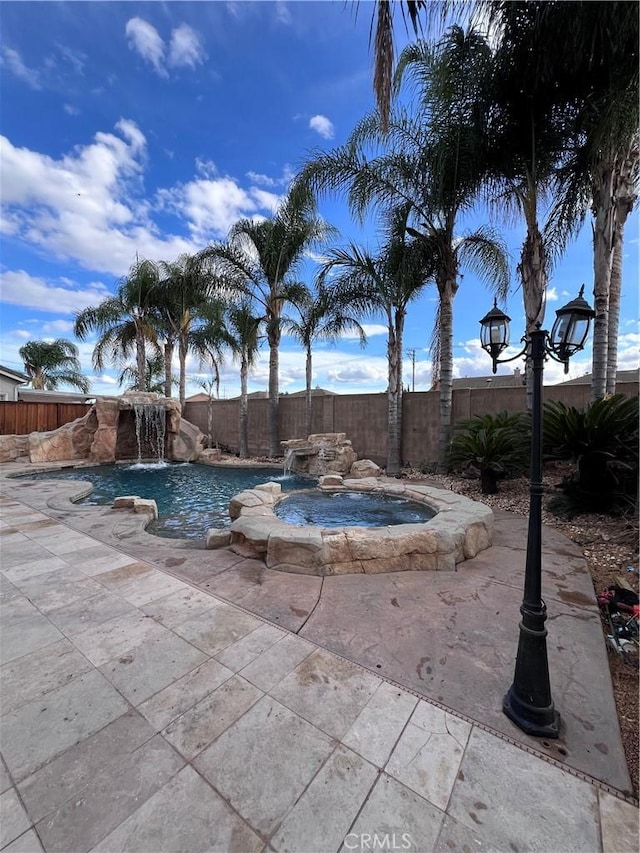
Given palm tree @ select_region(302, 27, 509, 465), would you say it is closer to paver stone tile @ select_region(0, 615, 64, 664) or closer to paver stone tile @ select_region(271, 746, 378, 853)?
paver stone tile @ select_region(271, 746, 378, 853)

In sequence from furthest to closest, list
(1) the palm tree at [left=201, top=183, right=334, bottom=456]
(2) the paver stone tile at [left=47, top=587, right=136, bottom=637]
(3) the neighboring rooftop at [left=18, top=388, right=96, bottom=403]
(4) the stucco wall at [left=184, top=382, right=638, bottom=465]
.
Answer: (3) the neighboring rooftop at [left=18, top=388, right=96, bottom=403], (1) the palm tree at [left=201, top=183, right=334, bottom=456], (4) the stucco wall at [left=184, top=382, right=638, bottom=465], (2) the paver stone tile at [left=47, top=587, right=136, bottom=637]

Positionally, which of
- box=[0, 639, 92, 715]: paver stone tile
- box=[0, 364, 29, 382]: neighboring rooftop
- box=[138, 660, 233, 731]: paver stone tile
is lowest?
box=[0, 639, 92, 715]: paver stone tile

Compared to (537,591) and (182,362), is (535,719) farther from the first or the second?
(182,362)

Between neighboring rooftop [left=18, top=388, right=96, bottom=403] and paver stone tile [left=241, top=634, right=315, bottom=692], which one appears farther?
neighboring rooftop [left=18, top=388, right=96, bottom=403]

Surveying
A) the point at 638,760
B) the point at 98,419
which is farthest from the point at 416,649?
the point at 98,419

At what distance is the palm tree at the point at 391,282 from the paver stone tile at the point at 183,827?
8.51 m

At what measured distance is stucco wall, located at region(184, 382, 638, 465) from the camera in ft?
28.1

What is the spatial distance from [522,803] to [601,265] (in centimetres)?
793

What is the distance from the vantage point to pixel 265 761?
1524mm

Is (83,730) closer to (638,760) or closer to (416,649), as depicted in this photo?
(416,649)

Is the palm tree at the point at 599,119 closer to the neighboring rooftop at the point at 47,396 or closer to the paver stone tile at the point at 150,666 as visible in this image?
the paver stone tile at the point at 150,666

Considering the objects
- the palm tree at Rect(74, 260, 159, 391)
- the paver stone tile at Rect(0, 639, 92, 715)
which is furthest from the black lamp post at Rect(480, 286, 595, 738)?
the palm tree at Rect(74, 260, 159, 391)

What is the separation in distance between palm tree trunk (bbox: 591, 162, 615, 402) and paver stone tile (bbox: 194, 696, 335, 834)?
7133 millimetres

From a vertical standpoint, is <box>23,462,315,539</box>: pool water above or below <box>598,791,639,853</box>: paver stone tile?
below
